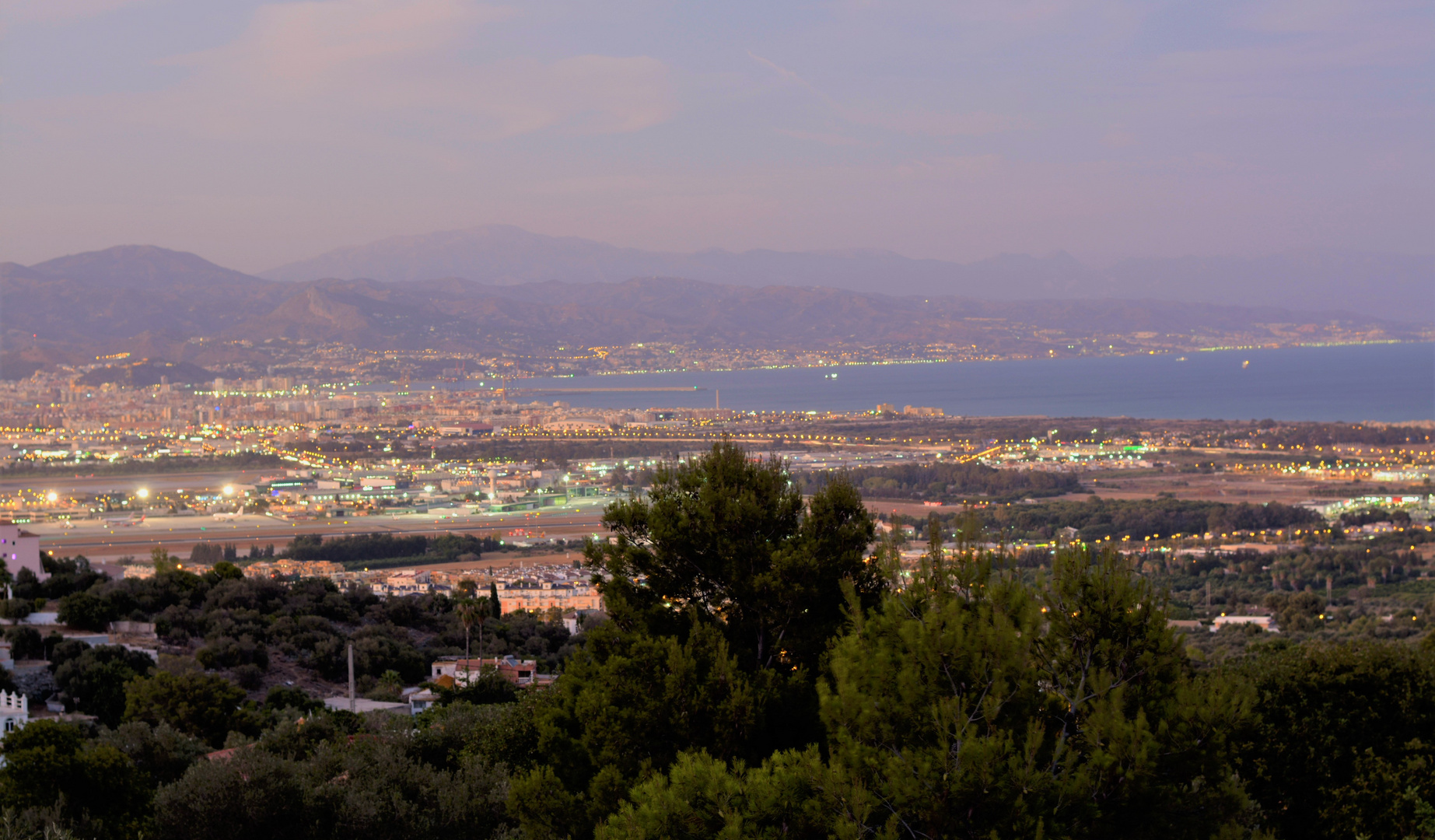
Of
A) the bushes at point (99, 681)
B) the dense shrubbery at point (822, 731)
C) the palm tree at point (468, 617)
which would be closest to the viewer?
the dense shrubbery at point (822, 731)

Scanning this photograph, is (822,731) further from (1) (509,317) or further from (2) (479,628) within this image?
(1) (509,317)

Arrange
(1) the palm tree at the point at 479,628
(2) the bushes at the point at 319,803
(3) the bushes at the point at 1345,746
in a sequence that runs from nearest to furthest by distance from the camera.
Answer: (2) the bushes at the point at 319,803
(3) the bushes at the point at 1345,746
(1) the palm tree at the point at 479,628

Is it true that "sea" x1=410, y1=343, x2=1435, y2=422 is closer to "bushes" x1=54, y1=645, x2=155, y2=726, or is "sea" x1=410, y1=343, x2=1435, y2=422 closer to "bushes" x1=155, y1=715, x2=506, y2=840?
"bushes" x1=54, y1=645, x2=155, y2=726

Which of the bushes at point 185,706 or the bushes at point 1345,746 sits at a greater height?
the bushes at point 1345,746

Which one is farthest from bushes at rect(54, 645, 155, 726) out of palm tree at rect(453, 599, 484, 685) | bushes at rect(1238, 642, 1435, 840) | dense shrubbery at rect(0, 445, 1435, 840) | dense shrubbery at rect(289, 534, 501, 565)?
dense shrubbery at rect(289, 534, 501, 565)

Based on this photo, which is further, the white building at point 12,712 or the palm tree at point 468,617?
the palm tree at point 468,617

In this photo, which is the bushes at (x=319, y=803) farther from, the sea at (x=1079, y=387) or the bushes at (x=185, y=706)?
the sea at (x=1079, y=387)

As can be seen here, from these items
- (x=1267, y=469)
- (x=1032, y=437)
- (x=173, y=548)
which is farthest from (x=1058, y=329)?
(x=173, y=548)

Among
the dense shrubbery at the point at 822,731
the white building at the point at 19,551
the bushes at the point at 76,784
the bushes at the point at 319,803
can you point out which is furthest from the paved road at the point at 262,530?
the bushes at the point at 319,803

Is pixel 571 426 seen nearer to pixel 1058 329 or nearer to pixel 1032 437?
pixel 1032 437
